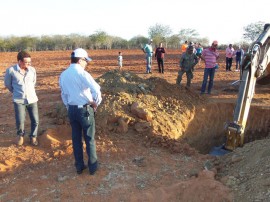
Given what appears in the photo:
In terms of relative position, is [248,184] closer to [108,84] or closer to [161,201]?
[161,201]

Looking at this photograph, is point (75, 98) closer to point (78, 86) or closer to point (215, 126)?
point (78, 86)

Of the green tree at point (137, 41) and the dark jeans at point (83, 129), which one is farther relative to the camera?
the green tree at point (137, 41)

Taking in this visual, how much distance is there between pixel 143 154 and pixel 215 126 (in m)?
3.58

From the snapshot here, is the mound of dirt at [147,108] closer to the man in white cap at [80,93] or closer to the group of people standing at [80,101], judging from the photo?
the group of people standing at [80,101]

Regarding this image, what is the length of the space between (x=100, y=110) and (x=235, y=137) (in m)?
2.72

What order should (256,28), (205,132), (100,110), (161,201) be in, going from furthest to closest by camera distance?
(256,28), (205,132), (100,110), (161,201)

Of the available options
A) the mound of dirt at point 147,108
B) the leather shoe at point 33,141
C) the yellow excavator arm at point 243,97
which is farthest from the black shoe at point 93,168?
the yellow excavator arm at point 243,97

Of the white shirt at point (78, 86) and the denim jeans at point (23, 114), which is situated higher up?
the white shirt at point (78, 86)

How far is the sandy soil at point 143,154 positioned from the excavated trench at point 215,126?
25mm

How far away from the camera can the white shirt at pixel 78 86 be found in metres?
4.31

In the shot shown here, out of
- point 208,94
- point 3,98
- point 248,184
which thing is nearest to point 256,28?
point 208,94

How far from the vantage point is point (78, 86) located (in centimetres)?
437

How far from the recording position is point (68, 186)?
454cm

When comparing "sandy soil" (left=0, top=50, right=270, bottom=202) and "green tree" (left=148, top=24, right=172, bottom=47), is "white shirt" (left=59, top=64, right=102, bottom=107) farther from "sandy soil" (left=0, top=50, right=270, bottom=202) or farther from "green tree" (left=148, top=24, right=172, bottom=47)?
"green tree" (left=148, top=24, right=172, bottom=47)
